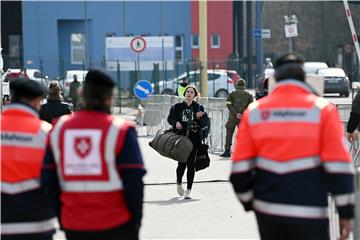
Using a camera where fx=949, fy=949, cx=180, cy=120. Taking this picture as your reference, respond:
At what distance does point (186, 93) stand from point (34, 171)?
7.25 m

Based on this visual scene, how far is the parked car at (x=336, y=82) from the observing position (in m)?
43.1

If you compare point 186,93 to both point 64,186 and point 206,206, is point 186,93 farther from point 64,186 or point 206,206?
point 64,186

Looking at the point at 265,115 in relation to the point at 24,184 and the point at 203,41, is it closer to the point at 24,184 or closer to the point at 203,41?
the point at 24,184

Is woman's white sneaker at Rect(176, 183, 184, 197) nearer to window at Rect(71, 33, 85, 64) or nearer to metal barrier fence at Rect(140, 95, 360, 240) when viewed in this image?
metal barrier fence at Rect(140, 95, 360, 240)

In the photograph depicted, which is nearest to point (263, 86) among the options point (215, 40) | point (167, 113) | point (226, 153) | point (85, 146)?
point (226, 153)

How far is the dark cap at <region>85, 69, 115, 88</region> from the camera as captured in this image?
5.54 m

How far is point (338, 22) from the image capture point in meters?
61.1

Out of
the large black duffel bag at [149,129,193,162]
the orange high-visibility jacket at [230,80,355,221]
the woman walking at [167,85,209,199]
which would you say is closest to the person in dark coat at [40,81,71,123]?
the large black duffel bag at [149,129,193,162]

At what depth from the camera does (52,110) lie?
35.7ft

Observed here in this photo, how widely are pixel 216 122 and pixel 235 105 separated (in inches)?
93.9

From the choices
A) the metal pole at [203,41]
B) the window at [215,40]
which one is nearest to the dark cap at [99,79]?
the metal pole at [203,41]

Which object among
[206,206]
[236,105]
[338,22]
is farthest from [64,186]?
[338,22]

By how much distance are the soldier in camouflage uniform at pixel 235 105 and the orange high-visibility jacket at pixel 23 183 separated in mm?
12854

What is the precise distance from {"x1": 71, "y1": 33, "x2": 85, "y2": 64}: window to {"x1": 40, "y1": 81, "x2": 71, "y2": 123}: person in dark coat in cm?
4216
